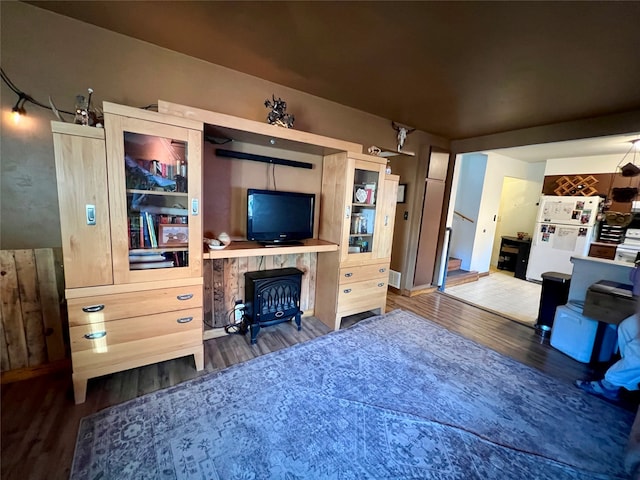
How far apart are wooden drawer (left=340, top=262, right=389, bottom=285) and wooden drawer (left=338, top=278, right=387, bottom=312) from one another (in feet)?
0.15

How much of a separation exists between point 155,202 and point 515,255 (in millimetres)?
6873

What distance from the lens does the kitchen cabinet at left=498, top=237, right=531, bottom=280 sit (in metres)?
5.28

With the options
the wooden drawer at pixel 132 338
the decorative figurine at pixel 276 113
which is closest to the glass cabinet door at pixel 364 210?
the decorative figurine at pixel 276 113

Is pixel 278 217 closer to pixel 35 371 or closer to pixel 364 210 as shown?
pixel 364 210

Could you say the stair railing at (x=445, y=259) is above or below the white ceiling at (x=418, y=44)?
below

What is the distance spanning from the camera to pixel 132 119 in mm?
1564

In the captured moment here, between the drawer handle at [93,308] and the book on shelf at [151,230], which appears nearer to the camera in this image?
the drawer handle at [93,308]

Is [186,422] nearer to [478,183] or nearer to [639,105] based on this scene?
[639,105]

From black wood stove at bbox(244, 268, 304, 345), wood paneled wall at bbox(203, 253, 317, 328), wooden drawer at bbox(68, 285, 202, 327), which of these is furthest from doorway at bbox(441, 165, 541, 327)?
wooden drawer at bbox(68, 285, 202, 327)

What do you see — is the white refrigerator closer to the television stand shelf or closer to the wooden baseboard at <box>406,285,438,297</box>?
the wooden baseboard at <box>406,285,438,297</box>

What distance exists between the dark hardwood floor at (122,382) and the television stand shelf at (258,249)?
→ 881 millimetres

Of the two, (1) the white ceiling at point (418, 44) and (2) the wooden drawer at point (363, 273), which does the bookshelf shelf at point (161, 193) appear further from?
(2) the wooden drawer at point (363, 273)

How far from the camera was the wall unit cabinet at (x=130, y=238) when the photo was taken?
1.51 metres

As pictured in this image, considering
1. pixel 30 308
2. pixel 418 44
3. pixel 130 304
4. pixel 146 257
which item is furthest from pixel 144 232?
pixel 418 44
